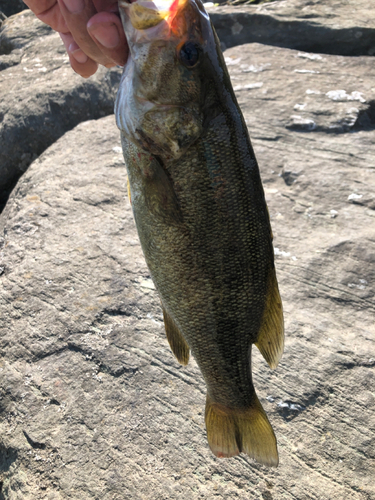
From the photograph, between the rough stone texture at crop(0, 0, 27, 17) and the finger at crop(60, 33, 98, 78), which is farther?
the rough stone texture at crop(0, 0, 27, 17)

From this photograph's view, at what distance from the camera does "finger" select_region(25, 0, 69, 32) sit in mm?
1936

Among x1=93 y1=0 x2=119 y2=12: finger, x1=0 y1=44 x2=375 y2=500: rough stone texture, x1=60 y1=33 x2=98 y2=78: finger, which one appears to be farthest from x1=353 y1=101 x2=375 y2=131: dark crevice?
x1=93 y1=0 x2=119 y2=12: finger

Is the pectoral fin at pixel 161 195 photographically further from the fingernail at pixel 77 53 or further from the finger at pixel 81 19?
the fingernail at pixel 77 53

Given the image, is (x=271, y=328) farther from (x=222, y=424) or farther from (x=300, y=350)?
(x=300, y=350)

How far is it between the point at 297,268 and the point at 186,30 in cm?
205

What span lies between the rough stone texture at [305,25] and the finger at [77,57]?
437 centimetres

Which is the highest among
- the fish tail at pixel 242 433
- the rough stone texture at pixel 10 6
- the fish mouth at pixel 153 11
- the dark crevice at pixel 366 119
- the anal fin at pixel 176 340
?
the rough stone texture at pixel 10 6

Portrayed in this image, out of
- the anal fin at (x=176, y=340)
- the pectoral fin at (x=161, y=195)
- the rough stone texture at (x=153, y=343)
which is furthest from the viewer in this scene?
the rough stone texture at (x=153, y=343)

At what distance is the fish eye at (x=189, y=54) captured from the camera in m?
1.45

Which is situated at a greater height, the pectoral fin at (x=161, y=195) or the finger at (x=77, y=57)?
the finger at (x=77, y=57)

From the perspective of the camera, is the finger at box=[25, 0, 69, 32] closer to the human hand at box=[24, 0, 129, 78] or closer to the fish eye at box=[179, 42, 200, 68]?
the human hand at box=[24, 0, 129, 78]

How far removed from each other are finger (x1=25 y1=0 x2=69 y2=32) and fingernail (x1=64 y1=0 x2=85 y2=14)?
0.38 meters

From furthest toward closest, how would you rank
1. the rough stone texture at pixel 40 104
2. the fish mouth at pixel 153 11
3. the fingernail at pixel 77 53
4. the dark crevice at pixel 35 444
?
the rough stone texture at pixel 40 104 → the dark crevice at pixel 35 444 → the fingernail at pixel 77 53 → the fish mouth at pixel 153 11

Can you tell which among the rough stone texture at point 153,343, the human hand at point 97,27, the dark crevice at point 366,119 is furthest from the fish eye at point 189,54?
the dark crevice at point 366,119
